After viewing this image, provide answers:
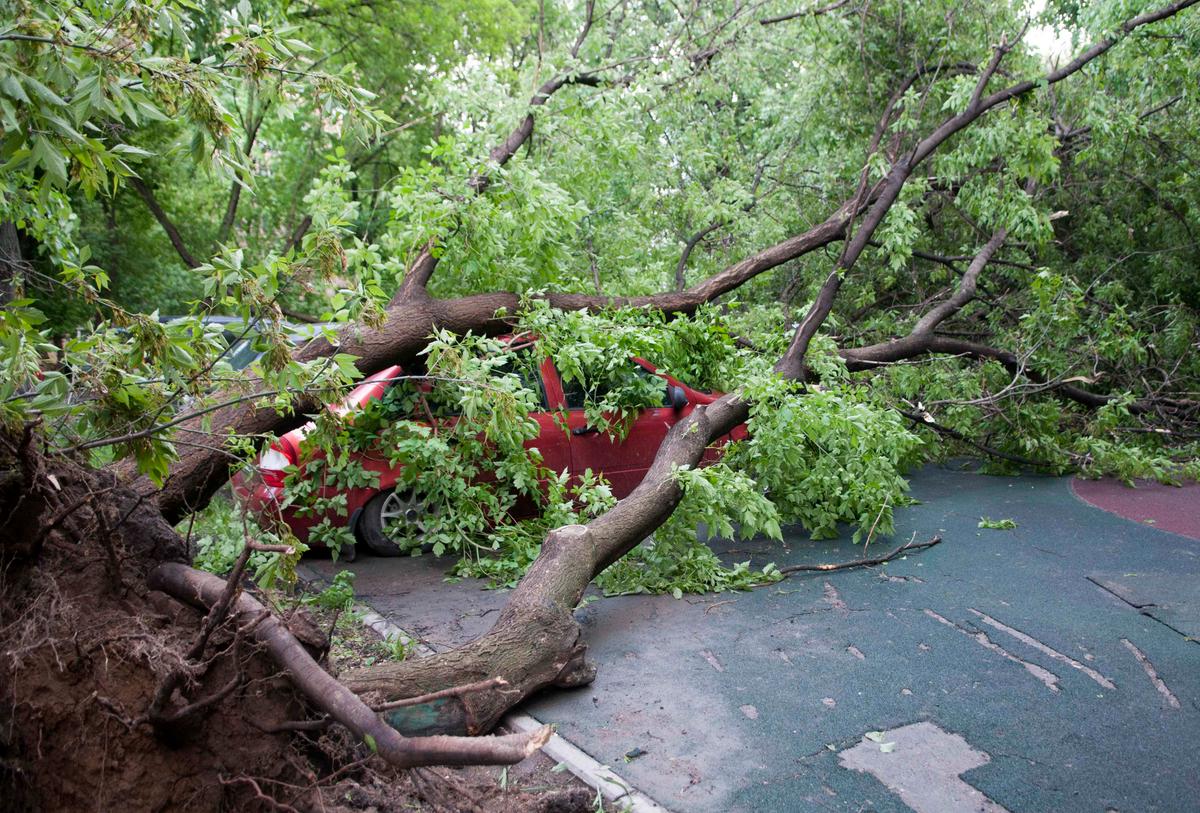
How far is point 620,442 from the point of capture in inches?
305

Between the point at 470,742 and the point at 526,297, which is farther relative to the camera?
the point at 526,297

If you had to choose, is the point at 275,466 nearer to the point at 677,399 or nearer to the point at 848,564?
the point at 677,399

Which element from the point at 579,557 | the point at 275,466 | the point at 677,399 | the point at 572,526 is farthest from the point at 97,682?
the point at 677,399

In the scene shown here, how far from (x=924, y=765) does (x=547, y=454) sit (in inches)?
163

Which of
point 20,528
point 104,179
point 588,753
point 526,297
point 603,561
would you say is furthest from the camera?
point 526,297

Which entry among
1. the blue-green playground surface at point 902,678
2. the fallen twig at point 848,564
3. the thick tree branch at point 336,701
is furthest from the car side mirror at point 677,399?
the thick tree branch at point 336,701

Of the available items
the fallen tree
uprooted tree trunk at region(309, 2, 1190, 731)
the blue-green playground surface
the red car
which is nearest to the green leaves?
the blue-green playground surface

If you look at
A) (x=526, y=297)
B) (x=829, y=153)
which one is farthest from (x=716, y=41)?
(x=526, y=297)

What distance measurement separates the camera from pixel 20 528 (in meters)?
3.31

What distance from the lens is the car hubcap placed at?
6957 millimetres

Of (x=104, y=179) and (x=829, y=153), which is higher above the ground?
(x=829, y=153)

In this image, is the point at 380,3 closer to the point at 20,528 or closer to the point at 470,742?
the point at 20,528

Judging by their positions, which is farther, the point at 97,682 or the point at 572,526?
the point at 572,526

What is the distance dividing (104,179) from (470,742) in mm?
2194
